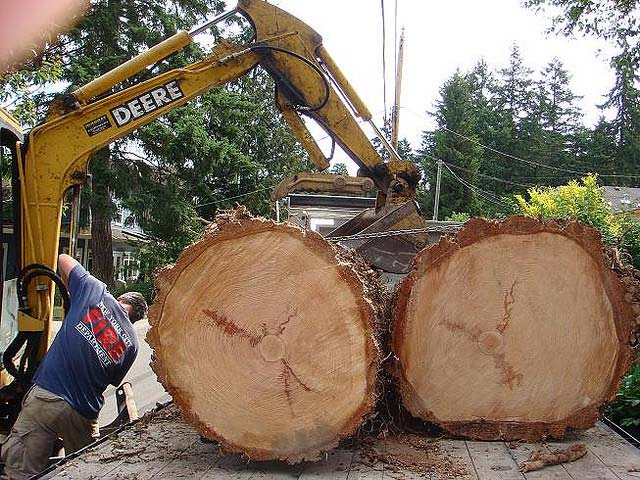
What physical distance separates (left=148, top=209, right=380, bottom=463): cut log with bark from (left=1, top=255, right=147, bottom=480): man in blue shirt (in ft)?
3.52

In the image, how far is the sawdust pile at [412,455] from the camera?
2.94 m

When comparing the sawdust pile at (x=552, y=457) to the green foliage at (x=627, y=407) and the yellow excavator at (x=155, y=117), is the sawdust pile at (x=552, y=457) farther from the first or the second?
the yellow excavator at (x=155, y=117)

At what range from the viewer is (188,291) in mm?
3170

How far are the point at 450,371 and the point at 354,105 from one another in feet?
11.0

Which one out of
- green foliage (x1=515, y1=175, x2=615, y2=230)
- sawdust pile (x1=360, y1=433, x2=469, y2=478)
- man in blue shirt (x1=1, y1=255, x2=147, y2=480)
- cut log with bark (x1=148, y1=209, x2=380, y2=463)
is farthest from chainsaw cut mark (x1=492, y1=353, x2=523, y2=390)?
green foliage (x1=515, y1=175, x2=615, y2=230)

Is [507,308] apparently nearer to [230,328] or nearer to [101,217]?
[230,328]

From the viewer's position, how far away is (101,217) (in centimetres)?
2014

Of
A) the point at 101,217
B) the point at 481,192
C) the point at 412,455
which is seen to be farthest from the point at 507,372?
the point at 481,192

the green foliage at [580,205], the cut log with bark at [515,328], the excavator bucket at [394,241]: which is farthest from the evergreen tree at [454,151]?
the cut log with bark at [515,328]

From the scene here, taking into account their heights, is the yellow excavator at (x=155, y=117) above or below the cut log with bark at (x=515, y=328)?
above

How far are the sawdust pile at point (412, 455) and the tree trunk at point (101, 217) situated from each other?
17.1 metres

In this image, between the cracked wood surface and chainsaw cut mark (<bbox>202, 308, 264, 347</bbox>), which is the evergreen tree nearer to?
the cracked wood surface

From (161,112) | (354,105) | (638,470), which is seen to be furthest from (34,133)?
(638,470)

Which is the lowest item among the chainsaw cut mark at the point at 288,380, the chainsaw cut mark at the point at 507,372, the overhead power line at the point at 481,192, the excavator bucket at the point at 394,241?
the overhead power line at the point at 481,192
